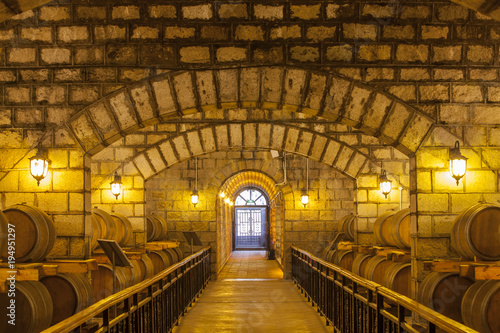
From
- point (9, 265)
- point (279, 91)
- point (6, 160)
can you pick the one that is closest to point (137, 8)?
point (279, 91)

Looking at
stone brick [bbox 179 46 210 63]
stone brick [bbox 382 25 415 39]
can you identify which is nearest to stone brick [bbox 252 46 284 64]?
stone brick [bbox 179 46 210 63]

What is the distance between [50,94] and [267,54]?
99.2 inches

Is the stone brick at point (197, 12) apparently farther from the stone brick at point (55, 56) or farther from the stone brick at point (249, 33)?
the stone brick at point (55, 56)

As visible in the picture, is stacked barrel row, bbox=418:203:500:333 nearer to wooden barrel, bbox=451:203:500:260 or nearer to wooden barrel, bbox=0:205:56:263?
wooden barrel, bbox=451:203:500:260

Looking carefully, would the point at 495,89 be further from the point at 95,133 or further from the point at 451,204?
the point at 95,133

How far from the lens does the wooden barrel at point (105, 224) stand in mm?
7391

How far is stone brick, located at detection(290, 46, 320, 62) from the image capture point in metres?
5.68

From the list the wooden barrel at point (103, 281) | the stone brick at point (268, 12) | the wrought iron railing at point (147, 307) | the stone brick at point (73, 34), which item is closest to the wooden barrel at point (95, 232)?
the wooden barrel at point (103, 281)

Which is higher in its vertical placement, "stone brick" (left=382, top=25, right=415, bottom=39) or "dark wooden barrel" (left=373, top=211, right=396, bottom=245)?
"stone brick" (left=382, top=25, right=415, bottom=39)

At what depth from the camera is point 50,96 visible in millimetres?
5785

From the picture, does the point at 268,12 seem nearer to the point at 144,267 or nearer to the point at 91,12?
the point at 91,12

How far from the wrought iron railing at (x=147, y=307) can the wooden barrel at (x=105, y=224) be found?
1.09 meters

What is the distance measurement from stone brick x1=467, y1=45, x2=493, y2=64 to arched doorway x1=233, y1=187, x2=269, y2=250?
18.9 meters

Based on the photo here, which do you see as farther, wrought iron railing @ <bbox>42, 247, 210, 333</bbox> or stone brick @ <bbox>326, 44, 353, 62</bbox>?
stone brick @ <bbox>326, 44, 353, 62</bbox>
